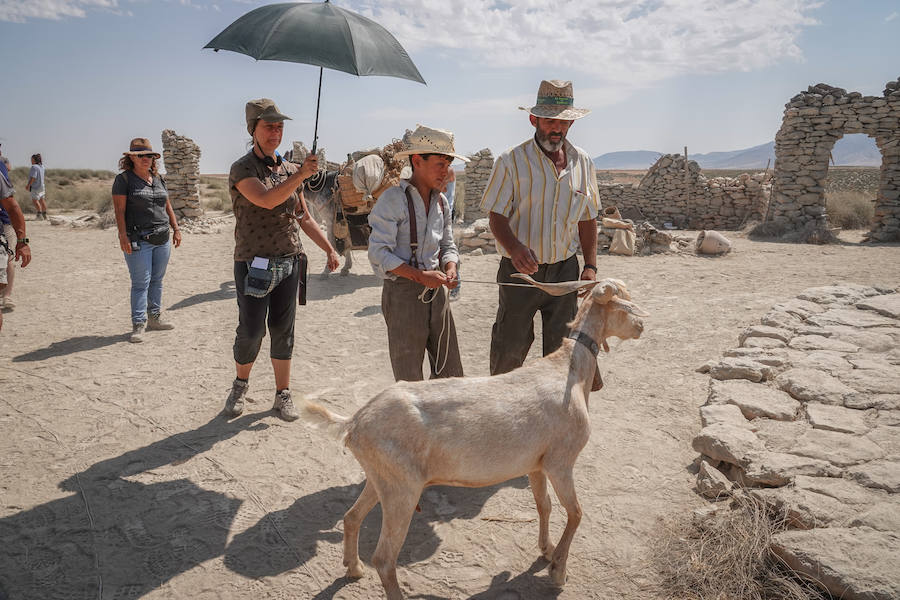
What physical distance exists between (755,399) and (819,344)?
1.55 meters

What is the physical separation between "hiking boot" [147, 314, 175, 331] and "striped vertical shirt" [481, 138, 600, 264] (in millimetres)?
4821

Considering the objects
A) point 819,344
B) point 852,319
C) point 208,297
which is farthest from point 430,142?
point 208,297

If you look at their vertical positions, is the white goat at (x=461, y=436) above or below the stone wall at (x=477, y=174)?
below

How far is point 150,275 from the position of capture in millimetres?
6492

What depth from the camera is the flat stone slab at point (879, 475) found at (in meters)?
2.99

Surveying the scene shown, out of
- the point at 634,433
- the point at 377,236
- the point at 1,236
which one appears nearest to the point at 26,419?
the point at 1,236

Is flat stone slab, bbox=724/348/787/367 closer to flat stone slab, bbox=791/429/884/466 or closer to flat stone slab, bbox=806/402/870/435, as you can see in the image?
flat stone slab, bbox=806/402/870/435

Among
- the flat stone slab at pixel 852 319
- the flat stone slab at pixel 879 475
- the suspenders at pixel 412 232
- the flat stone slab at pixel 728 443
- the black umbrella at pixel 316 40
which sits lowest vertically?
the flat stone slab at pixel 728 443

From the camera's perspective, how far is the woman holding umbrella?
3609mm

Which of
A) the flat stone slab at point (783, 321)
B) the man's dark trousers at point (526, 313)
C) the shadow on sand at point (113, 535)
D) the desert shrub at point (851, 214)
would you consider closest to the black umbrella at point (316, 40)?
the man's dark trousers at point (526, 313)

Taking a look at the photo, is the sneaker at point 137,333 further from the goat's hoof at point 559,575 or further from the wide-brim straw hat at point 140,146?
the goat's hoof at point 559,575

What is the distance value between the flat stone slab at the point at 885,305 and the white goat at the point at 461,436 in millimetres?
5021

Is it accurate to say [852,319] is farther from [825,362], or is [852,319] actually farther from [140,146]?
[140,146]

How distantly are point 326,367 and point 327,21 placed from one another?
323cm
